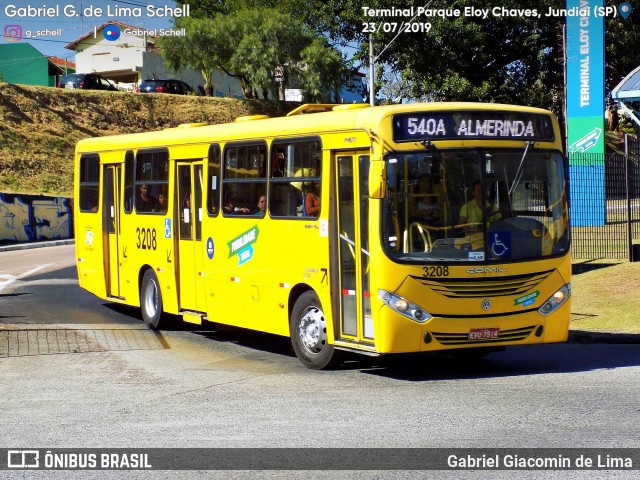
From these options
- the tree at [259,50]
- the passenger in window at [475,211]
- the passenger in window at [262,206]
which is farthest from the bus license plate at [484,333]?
the tree at [259,50]

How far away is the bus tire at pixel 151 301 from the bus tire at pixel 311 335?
4.28 m

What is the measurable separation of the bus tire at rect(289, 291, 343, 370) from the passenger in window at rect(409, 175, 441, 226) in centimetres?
171

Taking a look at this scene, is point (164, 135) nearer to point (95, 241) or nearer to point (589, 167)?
point (95, 241)

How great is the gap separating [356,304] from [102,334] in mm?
5521

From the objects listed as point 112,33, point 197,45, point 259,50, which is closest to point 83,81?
point 197,45

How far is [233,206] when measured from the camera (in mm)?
13922

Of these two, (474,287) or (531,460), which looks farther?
(474,287)

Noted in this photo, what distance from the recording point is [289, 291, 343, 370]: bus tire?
39.1ft

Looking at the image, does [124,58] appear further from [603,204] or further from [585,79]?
[603,204]

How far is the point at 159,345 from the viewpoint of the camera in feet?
48.2

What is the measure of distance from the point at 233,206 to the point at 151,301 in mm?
3398

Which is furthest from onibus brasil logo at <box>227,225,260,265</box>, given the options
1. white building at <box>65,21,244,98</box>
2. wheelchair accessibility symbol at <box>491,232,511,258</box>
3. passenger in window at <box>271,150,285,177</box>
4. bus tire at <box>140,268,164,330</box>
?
white building at <box>65,21,244,98</box>

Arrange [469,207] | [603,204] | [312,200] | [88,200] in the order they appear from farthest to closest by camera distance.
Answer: [603,204], [88,200], [312,200], [469,207]

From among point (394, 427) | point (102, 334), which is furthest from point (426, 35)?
point (394, 427)
